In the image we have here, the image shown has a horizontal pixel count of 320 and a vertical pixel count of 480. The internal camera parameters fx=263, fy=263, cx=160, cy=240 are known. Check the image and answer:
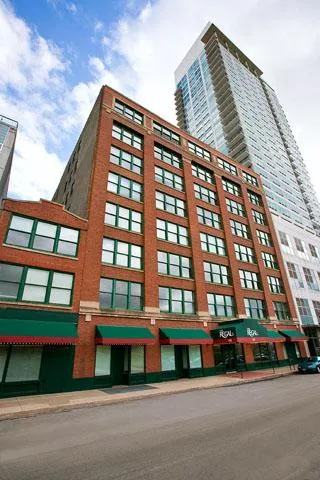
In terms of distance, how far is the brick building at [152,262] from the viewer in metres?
16.4

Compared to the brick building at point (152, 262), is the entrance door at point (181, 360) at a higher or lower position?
lower

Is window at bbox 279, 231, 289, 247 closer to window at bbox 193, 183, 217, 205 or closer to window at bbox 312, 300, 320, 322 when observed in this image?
window at bbox 312, 300, 320, 322

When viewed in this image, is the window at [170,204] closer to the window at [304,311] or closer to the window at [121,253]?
the window at [121,253]

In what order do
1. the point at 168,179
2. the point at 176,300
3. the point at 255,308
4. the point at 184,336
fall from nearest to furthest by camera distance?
the point at 184,336 < the point at 176,300 < the point at 168,179 < the point at 255,308

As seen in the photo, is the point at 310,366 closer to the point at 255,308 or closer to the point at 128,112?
the point at 255,308

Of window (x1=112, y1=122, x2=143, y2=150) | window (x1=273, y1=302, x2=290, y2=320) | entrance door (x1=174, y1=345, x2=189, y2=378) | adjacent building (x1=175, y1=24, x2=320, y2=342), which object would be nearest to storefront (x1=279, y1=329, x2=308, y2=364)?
window (x1=273, y1=302, x2=290, y2=320)

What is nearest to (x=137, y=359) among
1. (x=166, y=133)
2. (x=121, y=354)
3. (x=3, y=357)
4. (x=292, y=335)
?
(x=121, y=354)

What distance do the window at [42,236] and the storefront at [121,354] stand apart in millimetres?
5758

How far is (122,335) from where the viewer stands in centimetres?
1669

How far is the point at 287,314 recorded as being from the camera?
32062 millimetres

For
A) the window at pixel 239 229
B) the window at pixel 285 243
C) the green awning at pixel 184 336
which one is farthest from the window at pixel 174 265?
the window at pixel 285 243

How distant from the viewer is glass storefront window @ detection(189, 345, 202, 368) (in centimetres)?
2080

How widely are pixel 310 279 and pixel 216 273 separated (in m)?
21.2

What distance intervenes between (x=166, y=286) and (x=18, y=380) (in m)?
11.8
